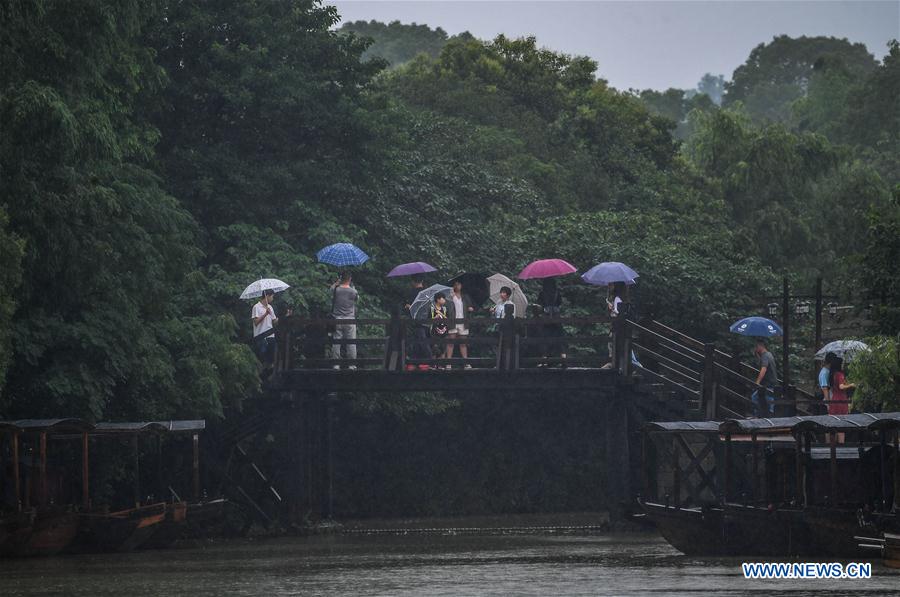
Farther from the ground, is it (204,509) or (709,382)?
(709,382)

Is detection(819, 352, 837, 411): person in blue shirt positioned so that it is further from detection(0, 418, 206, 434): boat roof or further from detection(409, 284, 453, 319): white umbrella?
detection(0, 418, 206, 434): boat roof

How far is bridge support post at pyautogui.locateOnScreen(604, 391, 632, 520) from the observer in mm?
31141

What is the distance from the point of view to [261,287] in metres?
31.0

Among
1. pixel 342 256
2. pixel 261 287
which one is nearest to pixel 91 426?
pixel 261 287

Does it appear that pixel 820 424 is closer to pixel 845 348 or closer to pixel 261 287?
pixel 845 348

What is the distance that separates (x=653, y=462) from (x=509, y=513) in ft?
38.2

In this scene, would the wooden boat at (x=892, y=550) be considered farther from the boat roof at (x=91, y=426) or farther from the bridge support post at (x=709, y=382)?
the boat roof at (x=91, y=426)

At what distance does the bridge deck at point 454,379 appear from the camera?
3009 cm

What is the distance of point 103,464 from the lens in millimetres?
Answer: 28828

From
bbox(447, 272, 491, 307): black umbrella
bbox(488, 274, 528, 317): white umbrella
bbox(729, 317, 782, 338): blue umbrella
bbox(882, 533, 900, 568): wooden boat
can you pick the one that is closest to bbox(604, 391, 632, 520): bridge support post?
bbox(488, 274, 528, 317): white umbrella

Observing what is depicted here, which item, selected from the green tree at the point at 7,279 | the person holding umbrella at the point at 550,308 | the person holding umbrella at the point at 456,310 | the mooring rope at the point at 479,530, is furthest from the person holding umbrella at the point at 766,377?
the green tree at the point at 7,279

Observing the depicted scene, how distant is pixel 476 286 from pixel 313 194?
179 inches

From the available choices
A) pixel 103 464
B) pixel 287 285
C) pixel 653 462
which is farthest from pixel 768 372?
pixel 103 464

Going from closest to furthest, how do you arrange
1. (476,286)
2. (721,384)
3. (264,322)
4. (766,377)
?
1. (721,384)
2. (766,377)
3. (264,322)
4. (476,286)
